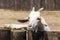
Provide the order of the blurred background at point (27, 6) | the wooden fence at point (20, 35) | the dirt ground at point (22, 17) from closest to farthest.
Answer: the wooden fence at point (20, 35) < the dirt ground at point (22, 17) < the blurred background at point (27, 6)

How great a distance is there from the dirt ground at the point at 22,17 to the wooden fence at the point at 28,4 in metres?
0.09

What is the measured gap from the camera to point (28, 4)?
3.22m

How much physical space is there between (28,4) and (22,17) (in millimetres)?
432

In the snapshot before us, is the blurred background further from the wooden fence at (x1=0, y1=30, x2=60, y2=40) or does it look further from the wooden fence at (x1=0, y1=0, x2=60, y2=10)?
the wooden fence at (x1=0, y1=30, x2=60, y2=40)

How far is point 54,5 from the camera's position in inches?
127

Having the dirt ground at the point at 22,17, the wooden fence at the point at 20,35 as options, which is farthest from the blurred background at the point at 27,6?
the wooden fence at the point at 20,35

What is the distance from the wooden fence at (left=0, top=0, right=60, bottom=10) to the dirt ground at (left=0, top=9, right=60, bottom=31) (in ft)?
0.29

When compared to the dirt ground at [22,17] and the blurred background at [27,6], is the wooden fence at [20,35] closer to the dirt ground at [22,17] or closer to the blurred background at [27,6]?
the dirt ground at [22,17]

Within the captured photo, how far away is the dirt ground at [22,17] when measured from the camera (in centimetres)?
262

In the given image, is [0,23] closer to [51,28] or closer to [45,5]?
[51,28]

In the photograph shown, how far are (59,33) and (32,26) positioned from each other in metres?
0.35

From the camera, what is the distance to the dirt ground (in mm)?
2615

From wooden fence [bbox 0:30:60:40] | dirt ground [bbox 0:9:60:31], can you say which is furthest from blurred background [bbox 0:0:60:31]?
wooden fence [bbox 0:30:60:40]

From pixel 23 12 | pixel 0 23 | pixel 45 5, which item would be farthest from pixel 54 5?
pixel 0 23
